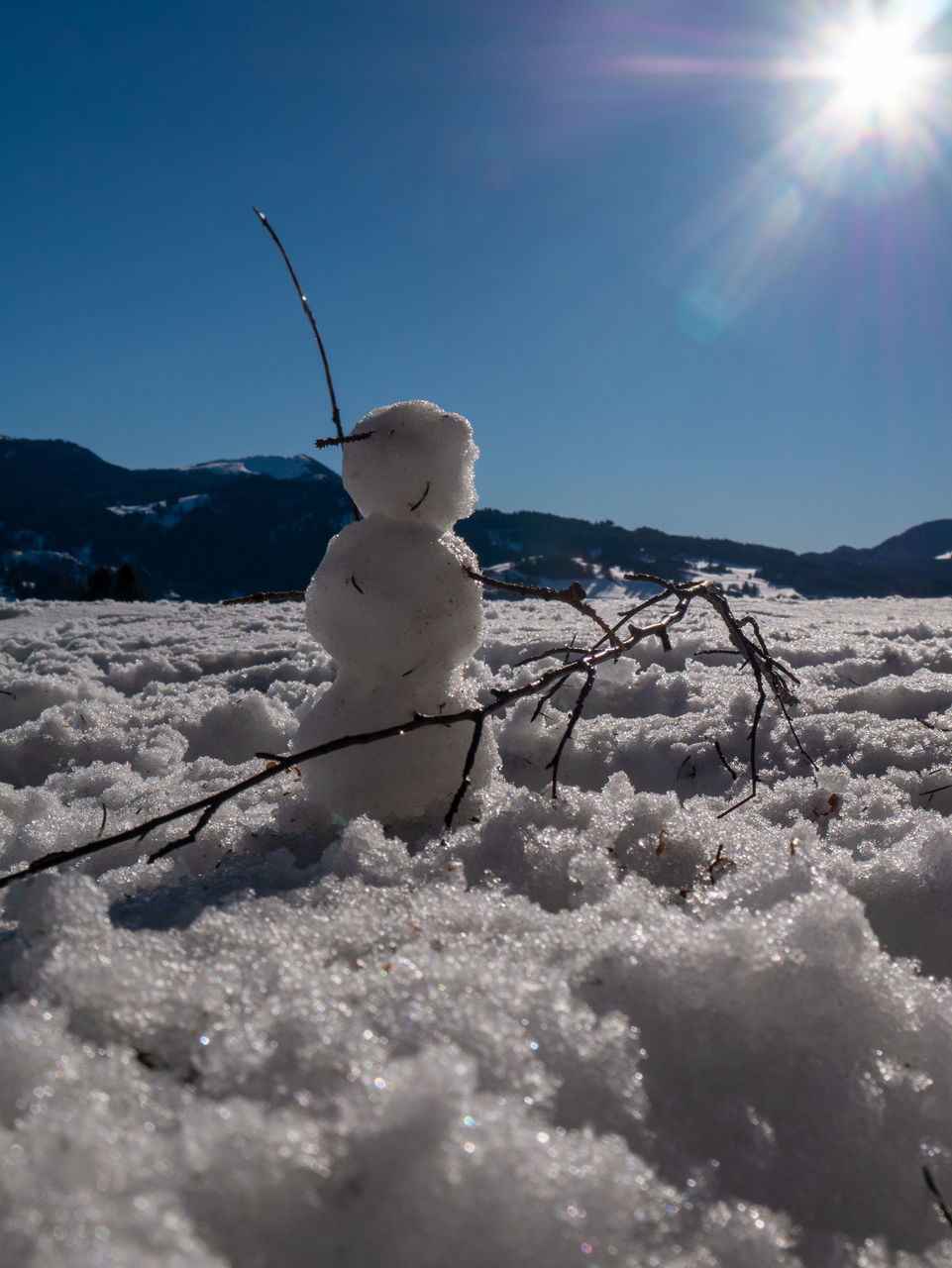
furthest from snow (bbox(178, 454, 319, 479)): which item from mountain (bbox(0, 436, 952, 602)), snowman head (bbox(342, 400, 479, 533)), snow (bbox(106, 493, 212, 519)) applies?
snowman head (bbox(342, 400, 479, 533))

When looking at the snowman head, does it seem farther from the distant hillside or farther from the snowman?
the distant hillside

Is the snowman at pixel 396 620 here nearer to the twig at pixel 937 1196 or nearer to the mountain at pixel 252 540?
the twig at pixel 937 1196

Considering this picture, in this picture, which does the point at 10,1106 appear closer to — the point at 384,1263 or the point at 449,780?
the point at 384,1263

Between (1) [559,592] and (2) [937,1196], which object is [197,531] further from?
(2) [937,1196]

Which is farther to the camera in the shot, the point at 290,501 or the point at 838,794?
the point at 290,501

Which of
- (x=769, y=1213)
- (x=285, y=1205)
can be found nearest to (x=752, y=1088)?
(x=769, y=1213)

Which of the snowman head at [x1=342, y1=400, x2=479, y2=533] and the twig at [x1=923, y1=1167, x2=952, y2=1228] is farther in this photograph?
the snowman head at [x1=342, y1=400, x2=479, y2=533]

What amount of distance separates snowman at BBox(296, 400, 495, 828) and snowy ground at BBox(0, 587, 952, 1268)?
8 cm

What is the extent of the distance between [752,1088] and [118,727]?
257cm

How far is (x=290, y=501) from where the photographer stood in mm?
142500

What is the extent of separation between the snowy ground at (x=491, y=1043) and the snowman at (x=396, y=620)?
0.08 meters

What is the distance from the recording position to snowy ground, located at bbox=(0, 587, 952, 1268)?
583 mm

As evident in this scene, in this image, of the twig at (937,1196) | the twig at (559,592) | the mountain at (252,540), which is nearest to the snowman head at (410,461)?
the twig at (559,592)

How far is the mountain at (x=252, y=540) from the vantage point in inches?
2566
